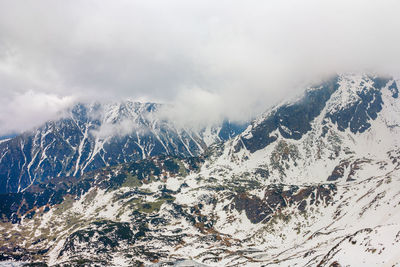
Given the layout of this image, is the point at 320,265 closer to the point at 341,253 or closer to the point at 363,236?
the point at 341,253

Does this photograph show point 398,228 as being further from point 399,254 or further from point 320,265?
point 320,265

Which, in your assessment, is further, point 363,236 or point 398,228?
point 363,236

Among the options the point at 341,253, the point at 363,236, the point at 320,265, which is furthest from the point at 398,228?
the point at 320,265

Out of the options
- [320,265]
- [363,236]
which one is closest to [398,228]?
[363,236]

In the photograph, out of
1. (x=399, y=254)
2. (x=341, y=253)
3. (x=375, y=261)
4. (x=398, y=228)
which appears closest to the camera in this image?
(x=399, y=254)

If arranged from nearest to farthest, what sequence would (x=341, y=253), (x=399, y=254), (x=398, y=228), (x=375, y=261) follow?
1. (x=399, y=254)
2. (x=375, y=261)
3. (x=398, y=228)
4. (x=341, y=253)

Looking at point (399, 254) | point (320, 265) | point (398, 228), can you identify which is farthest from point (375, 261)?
point (320, 265)

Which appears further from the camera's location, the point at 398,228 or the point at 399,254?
the point at 398,228

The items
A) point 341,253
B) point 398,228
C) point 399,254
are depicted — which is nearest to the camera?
point 399,254
